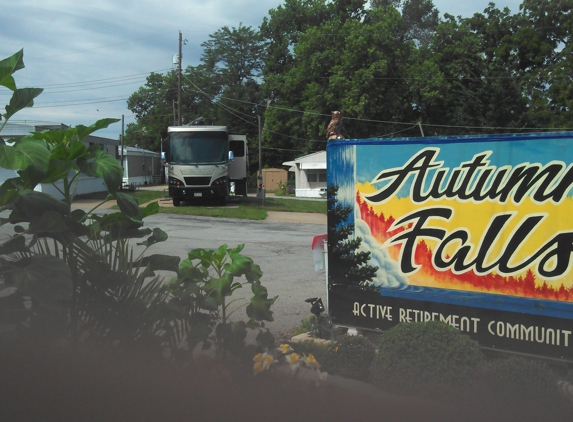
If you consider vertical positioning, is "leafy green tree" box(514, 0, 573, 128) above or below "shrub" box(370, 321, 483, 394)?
above

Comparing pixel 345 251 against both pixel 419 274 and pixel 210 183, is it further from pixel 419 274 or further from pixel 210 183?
pixel 210 183

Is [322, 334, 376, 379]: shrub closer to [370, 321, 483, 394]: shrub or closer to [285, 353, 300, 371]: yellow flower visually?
[370, 321, 483, 394]: shrub

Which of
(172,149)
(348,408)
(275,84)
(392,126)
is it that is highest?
(275,84)

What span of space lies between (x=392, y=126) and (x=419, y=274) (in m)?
42.6

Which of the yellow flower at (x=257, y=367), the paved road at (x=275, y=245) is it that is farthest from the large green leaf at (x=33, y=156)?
the paved road at (x=275, y=245)

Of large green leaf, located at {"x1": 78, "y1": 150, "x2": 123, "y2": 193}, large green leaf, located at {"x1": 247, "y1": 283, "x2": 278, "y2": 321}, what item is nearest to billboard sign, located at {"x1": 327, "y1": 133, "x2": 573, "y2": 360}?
large green leaf, located at {"x1": 247, "y1": 283, "x2": 278, "y2": 321}

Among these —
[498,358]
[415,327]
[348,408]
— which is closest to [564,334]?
[498,358]

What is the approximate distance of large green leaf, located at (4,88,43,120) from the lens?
353 centimetres

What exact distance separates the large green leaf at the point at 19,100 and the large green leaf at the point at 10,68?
0.17 ft

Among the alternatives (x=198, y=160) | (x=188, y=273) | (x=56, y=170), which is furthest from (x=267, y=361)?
(x=198, y=160)

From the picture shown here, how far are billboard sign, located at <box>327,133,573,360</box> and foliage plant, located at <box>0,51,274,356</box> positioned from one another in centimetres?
131

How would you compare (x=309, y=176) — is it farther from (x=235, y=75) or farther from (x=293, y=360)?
(x=293, y=360)

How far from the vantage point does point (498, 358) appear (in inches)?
173

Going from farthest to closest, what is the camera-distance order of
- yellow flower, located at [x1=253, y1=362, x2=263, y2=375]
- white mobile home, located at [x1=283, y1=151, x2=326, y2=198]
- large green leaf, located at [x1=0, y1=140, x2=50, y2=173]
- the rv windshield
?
white mobile home, located at [x1=283, y1=151, x2=326, y2=198] < the rv windshield < yellow flower, located at [x1=253, y1=362, x2=263, y2=375] < large green leaf, located at [x1=0, y1=140, x2=50, y2=173]
